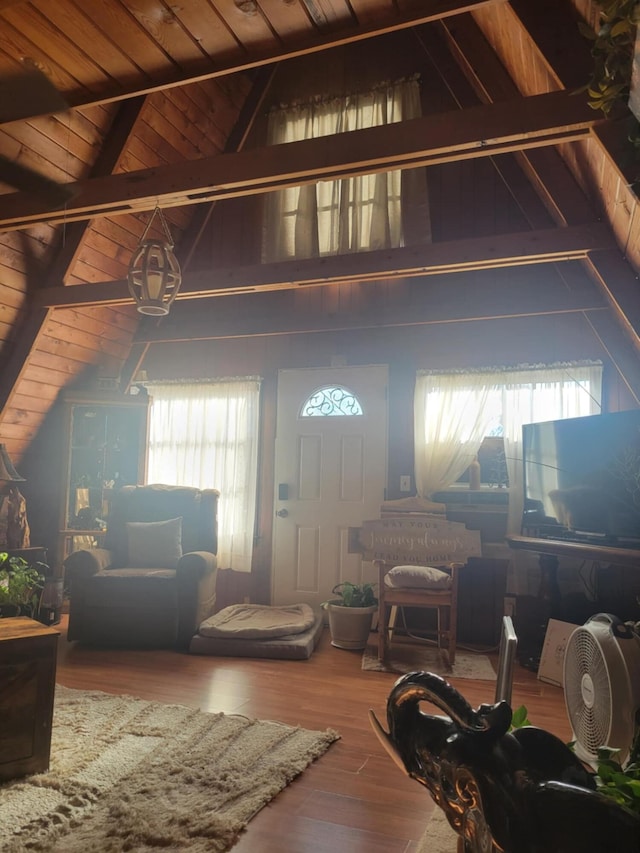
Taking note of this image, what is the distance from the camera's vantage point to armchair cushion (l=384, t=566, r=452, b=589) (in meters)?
4.00

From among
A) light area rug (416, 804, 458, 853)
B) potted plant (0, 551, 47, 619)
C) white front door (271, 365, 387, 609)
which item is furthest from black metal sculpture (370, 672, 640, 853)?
white front door (271, 365, 387, 609)

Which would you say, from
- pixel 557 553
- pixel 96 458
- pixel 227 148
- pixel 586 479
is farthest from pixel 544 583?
pixel 227 148

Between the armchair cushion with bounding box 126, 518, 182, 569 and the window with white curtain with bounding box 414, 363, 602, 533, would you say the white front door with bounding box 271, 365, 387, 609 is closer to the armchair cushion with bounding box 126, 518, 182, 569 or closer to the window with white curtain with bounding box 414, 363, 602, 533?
the window with white curtain with bounding box 414, 363, 602, 533

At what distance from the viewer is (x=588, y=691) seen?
7.30ft

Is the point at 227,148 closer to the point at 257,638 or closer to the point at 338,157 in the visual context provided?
the point at 338,157

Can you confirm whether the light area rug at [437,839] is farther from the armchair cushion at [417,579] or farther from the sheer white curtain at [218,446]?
the sheer white curtain at [218,446]

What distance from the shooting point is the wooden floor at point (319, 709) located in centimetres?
200

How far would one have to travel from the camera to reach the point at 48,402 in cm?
559

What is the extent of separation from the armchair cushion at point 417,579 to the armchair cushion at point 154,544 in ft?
5.45

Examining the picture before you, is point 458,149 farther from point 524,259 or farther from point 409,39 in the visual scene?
point 409,39

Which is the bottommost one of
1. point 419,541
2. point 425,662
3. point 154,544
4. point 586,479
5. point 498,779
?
point 425,662

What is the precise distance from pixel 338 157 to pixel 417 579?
2.66 meters

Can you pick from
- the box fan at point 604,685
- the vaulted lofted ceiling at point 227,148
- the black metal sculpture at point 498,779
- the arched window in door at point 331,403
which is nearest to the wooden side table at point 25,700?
the vaulted lofted ceiling at point 227,148

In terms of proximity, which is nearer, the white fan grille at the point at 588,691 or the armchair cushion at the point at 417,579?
the white fan grille at the point at 588,691
